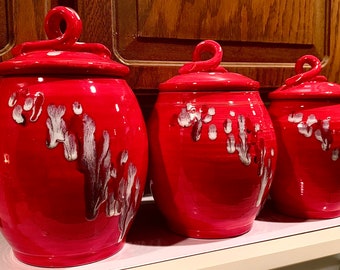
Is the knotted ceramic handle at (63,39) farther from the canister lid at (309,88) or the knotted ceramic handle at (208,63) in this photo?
the canister lid at (309,88)

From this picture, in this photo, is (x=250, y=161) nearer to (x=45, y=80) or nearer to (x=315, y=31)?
(x=45, y=80)

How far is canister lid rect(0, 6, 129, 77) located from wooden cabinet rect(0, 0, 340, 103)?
12 centimetres

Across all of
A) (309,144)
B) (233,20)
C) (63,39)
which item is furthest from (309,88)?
(63,39)

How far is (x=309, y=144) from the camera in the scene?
60cm

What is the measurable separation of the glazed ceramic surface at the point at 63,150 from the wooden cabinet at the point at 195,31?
0.41 feet

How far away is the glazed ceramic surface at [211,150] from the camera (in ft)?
1.70

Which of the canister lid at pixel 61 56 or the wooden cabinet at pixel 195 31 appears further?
the wooden cabinet at pixel 195 31

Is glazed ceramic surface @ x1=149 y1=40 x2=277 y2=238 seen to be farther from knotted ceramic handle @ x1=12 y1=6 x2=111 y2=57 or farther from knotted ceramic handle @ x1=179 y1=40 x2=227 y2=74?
knotted ceramic handle @ x1=12 y1=6 x2=111 y2=57

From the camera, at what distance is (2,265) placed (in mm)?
488

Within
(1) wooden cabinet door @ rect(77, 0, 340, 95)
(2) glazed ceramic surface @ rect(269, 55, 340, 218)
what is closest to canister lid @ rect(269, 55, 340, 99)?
(2) glazed ceramic surface @ rect(269, 55, 340, 218)

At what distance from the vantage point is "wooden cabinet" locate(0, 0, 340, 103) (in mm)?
603

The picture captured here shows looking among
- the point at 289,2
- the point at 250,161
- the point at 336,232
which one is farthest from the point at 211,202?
the point at 289,2

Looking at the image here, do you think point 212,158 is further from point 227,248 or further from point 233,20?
point 233,20

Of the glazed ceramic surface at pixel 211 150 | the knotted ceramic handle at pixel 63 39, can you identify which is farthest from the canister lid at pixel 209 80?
the knotted ceramic handle at pixel 63 39
